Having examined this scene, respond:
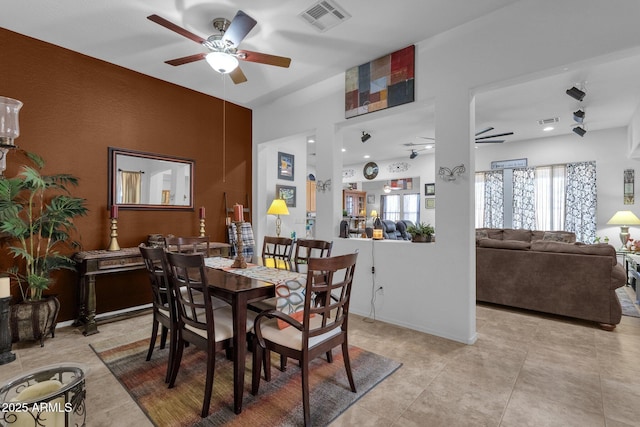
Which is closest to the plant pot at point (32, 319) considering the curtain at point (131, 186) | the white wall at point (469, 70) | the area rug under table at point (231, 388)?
the area rug under table at point (231, 388)

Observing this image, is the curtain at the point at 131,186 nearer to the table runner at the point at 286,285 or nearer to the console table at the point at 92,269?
the console table at the point at 92,269

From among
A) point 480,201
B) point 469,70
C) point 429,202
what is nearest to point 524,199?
point 480,201

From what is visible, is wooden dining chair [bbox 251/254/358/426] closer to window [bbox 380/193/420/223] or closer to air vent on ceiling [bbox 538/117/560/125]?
air vent on ceiling [bbox 538/117/560/125]

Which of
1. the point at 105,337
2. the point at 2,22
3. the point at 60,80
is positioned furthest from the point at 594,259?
the point at 2,22

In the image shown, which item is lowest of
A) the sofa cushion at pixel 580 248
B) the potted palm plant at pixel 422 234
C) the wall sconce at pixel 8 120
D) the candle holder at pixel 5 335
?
the candle holder at pixel 5 335

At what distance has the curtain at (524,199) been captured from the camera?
22.6 feet

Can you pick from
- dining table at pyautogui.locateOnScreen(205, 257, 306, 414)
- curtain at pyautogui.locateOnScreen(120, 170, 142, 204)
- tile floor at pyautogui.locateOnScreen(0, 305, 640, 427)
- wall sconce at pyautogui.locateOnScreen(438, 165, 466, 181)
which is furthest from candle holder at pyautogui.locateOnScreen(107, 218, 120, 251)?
wall sconce at pyautogui.locateOnScreen(438, 165, 466, 181)

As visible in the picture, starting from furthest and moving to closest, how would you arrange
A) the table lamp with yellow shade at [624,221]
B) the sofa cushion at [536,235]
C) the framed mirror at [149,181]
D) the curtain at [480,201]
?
the curtain at [480,201] < the sofa cushion at [536,235] < the table lamp with yellow shade at [624,221] < the framed mirror at [149,181]

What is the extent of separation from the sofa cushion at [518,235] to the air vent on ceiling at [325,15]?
5531 mm

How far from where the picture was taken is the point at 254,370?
6.81ft

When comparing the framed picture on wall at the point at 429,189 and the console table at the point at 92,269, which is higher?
the framed picture on wall at the point at 429,189

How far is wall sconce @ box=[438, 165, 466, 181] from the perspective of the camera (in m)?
2.95

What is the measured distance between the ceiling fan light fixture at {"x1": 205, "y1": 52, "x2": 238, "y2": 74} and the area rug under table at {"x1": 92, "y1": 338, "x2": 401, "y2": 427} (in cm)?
249

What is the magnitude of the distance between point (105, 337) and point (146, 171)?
6.52ft
